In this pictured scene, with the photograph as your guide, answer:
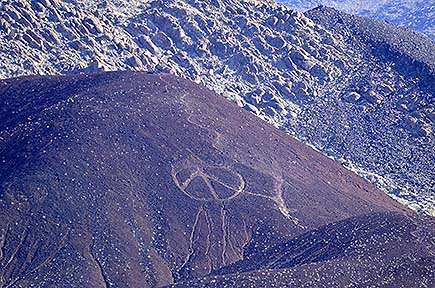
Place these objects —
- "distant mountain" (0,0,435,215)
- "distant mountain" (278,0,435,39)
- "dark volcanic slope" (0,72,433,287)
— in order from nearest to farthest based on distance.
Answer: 1. "dark volcanic slope" (0,72,433,287)
2. "distant mountain" (0,0,435,215)
3. "distant mountain" (278,0,435,39)

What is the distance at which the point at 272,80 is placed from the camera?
2162 inches

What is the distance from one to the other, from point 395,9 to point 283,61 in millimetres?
102273

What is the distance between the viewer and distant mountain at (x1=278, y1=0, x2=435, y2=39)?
135 metres

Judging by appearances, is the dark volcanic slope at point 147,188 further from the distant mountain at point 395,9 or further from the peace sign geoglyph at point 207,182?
the distant mountain at point 395,9

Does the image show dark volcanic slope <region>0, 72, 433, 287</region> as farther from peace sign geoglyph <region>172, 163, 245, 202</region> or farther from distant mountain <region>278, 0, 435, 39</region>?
distant mountain <region>278, 0, 435, 39</region>

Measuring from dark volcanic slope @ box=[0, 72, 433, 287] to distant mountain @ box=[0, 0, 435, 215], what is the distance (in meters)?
9.38

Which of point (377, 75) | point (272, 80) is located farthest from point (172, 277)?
point (377, 75)

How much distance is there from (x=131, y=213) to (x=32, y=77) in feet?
41.8

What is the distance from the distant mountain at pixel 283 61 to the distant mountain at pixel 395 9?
2906 inches

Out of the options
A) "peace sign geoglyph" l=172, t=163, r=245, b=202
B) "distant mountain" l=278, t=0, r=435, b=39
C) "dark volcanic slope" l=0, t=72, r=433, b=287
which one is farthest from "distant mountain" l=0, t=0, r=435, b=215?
"distant mountain" l=278, t=0, r=435, b=39

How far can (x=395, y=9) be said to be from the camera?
15088 cm

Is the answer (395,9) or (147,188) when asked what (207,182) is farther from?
(395,9)

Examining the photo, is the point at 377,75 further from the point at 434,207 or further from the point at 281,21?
the point at 434,207

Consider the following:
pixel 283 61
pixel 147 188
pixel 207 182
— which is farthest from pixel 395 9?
pixel 147 188
